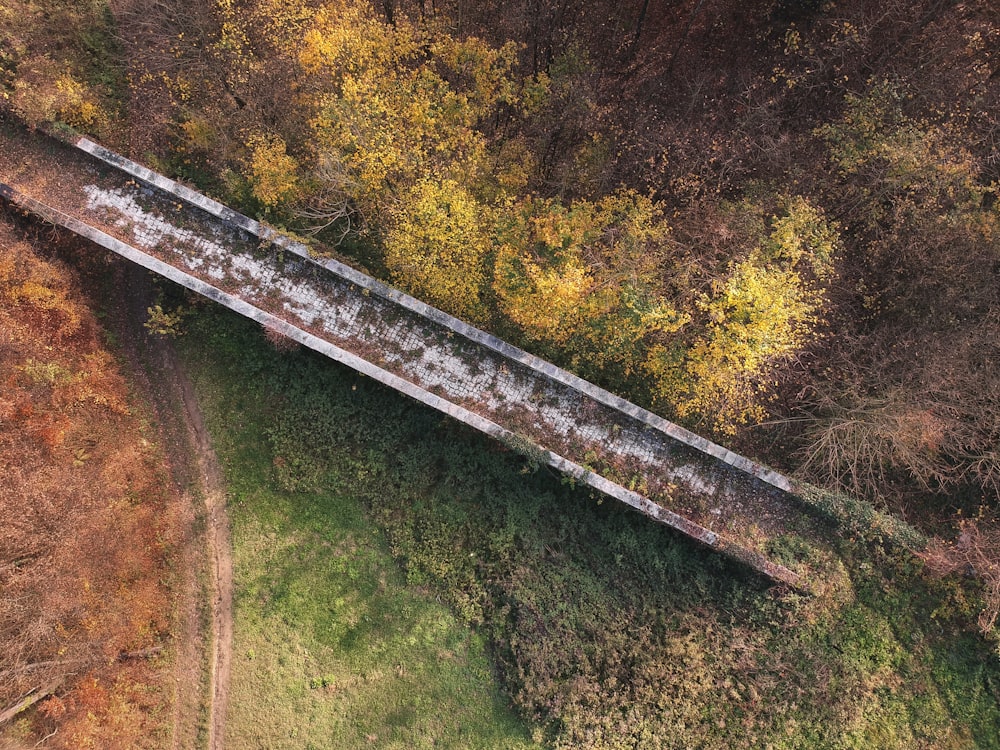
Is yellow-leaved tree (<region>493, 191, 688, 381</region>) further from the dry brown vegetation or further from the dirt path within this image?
the dry brown vegetation

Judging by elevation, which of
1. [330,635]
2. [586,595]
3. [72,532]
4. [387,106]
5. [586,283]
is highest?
[387,106]

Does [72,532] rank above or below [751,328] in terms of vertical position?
below

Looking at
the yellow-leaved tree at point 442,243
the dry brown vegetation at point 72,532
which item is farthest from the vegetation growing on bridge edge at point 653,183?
the dry brown vegetation at point 72,532

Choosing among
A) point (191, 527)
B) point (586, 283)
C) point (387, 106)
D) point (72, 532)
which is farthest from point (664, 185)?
point (72, 532)

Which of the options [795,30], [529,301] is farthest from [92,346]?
[795,30]

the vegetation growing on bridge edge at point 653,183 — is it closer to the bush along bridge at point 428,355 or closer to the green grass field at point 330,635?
the bush along bridge at point 428,355

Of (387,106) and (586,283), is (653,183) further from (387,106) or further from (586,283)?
(387,106)
